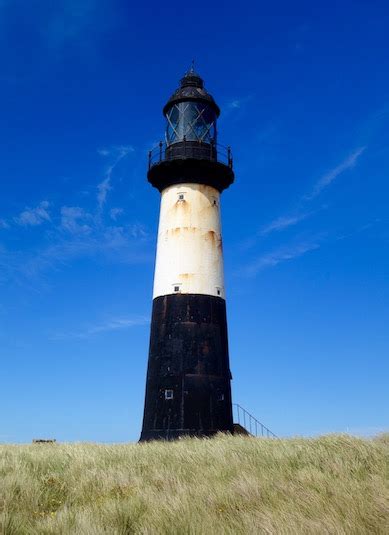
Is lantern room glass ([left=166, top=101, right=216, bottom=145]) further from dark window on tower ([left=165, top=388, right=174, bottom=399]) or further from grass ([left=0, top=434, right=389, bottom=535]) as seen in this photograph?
grass ([left=0, top=434, right=389, bottom=535])

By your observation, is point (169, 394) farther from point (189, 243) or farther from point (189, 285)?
point (189, 243)

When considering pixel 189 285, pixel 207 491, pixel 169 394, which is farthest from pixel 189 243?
pixel 207 491

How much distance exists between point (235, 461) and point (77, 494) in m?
3.24

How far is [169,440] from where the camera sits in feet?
53.8

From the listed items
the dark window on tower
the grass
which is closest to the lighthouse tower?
the dark window on tower

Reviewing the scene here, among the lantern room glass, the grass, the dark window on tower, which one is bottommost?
the grass

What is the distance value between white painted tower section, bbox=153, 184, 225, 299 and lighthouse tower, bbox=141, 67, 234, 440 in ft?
0.12

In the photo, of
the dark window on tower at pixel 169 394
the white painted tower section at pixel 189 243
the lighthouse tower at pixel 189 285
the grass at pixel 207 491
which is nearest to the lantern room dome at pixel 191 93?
the lighthouse tower at pixel 189 285

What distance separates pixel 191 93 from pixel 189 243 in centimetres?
651

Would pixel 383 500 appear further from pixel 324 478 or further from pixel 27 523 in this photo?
pixel 27 523

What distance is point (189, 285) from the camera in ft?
60.2

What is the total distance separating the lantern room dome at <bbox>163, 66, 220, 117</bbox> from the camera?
Answer: 20453 mm

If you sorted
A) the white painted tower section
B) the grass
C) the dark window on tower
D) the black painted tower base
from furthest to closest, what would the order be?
the white painted tower section, the dark window on tower, the black painted tower base, the grass

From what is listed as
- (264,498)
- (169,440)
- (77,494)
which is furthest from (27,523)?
(169,440)
